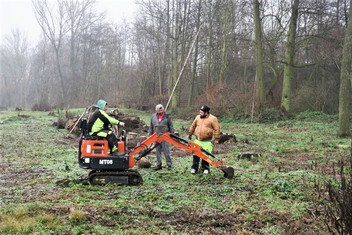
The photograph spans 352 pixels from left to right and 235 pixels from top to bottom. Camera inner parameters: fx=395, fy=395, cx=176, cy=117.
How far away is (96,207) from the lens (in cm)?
730

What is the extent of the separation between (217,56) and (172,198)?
33134 millimetres

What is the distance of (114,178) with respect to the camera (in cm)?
947

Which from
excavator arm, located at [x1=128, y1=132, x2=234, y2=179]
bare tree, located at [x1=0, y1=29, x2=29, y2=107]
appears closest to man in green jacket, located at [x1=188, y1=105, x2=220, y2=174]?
excavator arm, located at [x1=128, y1=132, x2=234, y2=179]

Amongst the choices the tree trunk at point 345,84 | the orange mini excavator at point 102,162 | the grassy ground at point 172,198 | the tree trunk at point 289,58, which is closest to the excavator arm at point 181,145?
the grassy ground at point 172,198

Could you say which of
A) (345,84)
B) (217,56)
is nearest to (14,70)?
(217,56)

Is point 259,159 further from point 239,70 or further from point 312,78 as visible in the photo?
point 239,70

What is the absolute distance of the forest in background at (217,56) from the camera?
91.7ft

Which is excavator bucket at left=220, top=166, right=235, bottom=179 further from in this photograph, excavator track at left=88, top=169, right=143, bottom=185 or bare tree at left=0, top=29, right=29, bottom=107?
bare tree at left=0, top=29, right=29, bottom=107

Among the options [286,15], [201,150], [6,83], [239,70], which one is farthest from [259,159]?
[6,83]

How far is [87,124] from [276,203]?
188 inches

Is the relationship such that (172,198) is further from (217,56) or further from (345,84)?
(217,56)

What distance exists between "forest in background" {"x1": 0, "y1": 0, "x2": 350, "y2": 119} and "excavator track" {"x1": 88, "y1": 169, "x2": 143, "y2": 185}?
15.5ft

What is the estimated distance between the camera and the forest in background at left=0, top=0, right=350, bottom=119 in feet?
91.7

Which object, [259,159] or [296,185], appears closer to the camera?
[296,185]
